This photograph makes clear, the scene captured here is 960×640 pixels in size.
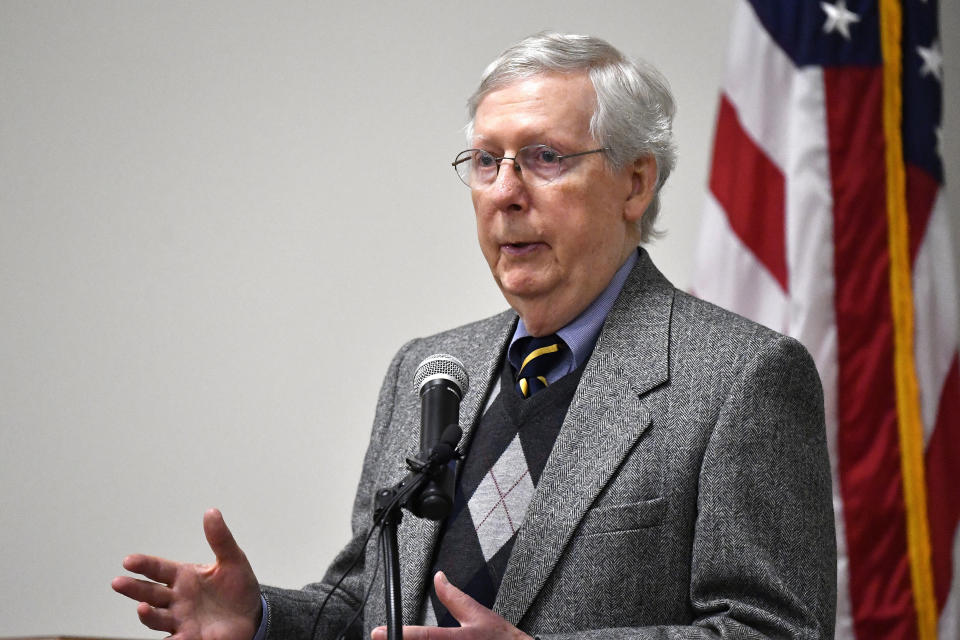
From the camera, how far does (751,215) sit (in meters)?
2.57

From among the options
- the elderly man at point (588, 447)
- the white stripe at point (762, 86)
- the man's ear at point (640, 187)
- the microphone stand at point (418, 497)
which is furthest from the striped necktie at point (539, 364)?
the white stripe at point (762, 86)

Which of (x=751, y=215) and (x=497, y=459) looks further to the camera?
(x=751, y=215)

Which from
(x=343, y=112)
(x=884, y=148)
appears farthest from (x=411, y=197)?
(x=884, y=148)

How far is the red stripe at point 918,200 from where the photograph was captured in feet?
8.02

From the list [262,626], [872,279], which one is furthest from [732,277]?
[262,626]

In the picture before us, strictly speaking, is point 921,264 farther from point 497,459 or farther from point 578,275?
point 497,459

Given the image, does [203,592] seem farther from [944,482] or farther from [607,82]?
[944,482]

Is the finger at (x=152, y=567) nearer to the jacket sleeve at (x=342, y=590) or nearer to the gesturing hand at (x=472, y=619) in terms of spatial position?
the jacket sleeve at (x=342, y=590)

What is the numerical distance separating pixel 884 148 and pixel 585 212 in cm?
127

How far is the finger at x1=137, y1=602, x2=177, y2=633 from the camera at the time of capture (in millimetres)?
1321

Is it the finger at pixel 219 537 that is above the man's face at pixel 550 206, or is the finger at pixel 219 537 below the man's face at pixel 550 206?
below

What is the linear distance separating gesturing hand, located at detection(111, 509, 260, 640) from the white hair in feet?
2.72

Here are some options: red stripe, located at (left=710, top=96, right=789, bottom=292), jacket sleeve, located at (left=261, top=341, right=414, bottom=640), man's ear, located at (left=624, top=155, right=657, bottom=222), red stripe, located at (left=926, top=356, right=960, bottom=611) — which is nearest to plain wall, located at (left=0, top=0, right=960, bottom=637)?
red stripe, located at (left=710, top=96, right=789, bottom=292)

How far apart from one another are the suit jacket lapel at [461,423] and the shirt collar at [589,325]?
0.14 m
